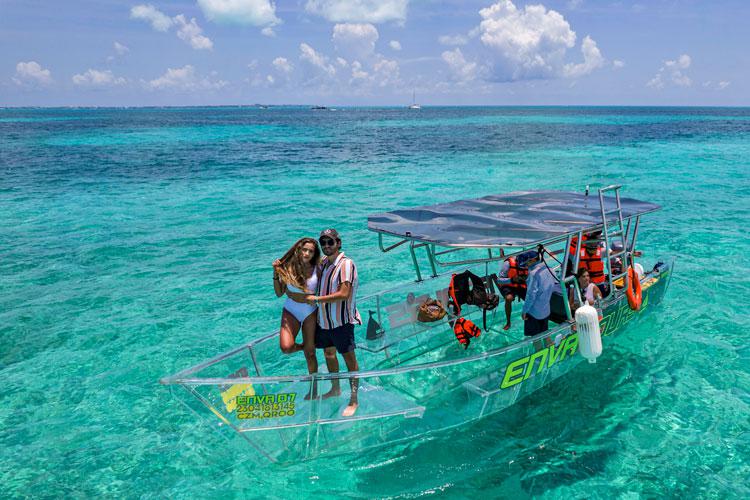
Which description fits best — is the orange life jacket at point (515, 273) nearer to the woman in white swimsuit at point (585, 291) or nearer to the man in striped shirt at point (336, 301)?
the woman in white swimsuit at point (585, 291)

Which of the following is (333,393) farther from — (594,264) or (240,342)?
(594,264)

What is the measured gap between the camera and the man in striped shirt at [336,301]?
5652 millimetres

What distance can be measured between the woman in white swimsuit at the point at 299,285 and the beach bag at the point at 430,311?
2360 millimetres

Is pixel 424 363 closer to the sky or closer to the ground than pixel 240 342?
closer to the sky

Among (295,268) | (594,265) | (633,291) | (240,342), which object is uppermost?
(295,268)

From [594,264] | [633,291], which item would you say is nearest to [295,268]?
[594,264]

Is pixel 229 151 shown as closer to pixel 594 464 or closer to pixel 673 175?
pixel 673 175

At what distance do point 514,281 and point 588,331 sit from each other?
68.4 inches

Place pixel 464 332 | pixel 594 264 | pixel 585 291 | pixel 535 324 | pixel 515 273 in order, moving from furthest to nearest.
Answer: pixel 515 273, pixel 594 264, pixel 464 332, pixel 585 291, pixel 535 324

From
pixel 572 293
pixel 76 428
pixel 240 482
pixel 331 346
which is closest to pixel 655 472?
pixel 572 293

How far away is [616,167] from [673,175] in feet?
14.2

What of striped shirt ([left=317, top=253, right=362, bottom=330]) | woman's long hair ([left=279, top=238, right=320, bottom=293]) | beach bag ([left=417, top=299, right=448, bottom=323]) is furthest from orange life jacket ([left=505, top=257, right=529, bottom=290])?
woman's long hair ([left=279, top=238, right=320, bottom=293])

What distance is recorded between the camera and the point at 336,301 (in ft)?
18.9

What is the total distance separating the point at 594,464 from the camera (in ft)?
20.3
